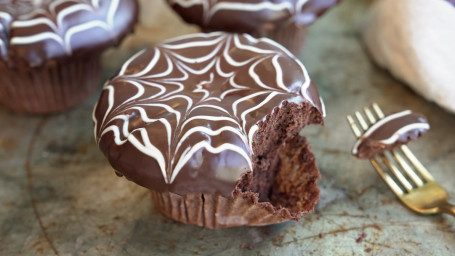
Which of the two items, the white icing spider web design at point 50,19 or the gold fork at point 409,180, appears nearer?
the gold fork at point 409,180

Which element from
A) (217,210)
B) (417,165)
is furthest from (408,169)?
(217,210)

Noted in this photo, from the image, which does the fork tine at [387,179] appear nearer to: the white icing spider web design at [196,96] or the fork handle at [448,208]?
the fork handle at [448,208]

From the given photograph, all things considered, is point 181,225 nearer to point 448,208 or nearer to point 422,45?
point 448,208

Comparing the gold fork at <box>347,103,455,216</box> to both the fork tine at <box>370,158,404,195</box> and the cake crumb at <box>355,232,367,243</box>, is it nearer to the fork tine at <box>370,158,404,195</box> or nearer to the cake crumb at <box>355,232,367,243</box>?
the fork tine at <box>370,158,404,195</box>

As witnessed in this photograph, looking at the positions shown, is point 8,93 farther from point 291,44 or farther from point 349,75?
point 349,75

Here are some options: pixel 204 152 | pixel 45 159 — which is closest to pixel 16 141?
pixel 45 159

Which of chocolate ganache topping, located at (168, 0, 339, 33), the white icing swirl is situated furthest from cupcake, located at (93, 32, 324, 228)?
the white icing swirl

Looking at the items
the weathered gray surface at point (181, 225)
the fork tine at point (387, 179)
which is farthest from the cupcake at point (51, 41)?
the fork tine at point (387, 179)
